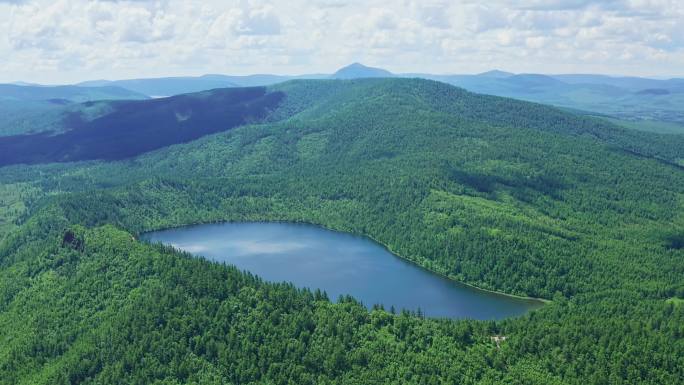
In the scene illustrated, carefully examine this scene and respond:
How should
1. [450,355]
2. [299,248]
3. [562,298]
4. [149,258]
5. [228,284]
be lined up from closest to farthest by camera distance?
[450,355] < [228,284] < [149,258] < [562,298] < [299,248]

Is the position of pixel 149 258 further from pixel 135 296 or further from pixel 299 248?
pixel 299 248

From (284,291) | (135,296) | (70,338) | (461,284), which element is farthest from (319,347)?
(461,284)

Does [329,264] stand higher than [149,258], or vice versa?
[149,258]

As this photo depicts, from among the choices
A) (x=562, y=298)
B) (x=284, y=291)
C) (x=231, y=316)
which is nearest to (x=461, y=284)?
(x=562, y=298)

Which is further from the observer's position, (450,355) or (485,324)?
(485,324)

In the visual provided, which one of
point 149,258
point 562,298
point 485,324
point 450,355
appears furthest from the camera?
point 562,298

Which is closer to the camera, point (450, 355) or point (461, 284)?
point (450, 355)

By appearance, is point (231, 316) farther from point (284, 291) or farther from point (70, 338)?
point (70, 338)
